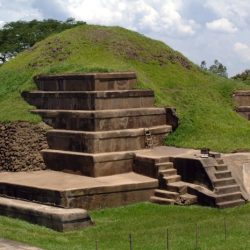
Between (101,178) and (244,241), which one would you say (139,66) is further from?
(244,241)

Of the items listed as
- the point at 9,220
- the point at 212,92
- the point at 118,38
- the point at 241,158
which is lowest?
the point at 9,220

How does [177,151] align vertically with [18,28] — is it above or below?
below

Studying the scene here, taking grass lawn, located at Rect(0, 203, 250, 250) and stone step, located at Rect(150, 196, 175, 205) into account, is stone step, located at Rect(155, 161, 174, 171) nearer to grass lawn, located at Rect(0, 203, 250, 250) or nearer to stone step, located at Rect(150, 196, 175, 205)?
stone step, located at Rect(150, 196, 175, 205)

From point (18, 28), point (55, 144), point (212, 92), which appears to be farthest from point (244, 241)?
point (18, 28)

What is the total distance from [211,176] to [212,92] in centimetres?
708

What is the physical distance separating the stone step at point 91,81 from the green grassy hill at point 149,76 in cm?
64

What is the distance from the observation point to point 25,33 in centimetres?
3997

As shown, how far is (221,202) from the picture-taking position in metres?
14.2

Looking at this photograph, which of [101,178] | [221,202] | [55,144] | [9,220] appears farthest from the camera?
[55,144]

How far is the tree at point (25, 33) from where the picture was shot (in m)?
39.8

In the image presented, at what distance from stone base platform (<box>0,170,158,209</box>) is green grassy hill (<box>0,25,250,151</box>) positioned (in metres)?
2.68

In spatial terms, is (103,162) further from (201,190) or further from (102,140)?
(201,190)

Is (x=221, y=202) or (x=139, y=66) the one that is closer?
(x=221, y=202)

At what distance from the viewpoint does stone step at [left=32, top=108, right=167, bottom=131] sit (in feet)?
54.1
